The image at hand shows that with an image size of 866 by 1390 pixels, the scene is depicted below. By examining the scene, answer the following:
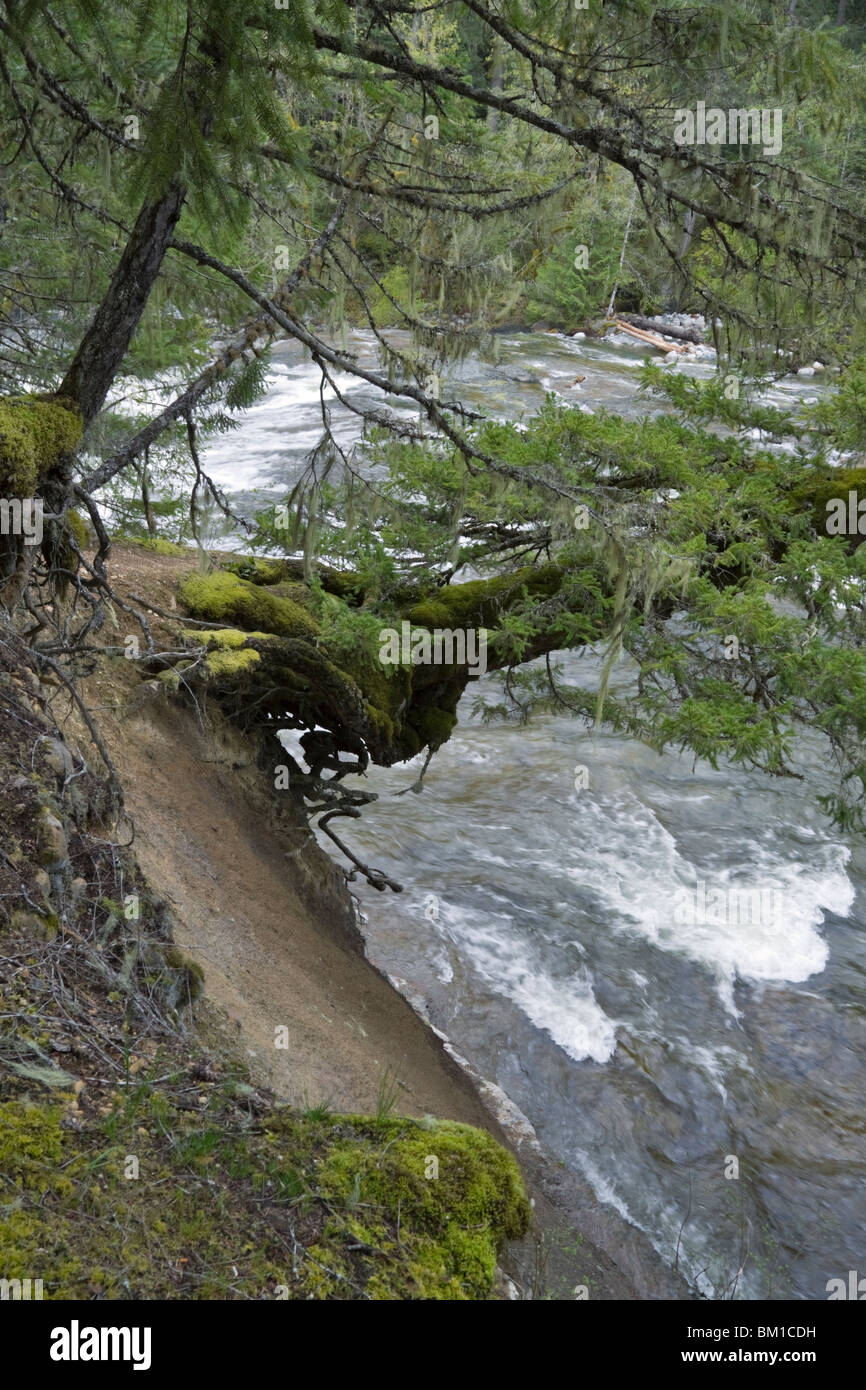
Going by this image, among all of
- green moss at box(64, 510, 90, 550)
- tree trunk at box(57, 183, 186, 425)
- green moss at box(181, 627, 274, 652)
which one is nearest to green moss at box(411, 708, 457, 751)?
green moss at box(181, 627, 274, 652)

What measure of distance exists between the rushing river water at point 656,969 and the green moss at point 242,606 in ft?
8.20

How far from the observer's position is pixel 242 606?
7.63 meters

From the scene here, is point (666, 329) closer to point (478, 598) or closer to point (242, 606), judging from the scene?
point (478, 598)

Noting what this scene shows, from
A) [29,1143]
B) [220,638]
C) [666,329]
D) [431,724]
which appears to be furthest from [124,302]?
[666,329]

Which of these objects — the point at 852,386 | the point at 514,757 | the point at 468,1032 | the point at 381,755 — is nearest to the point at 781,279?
the point at 852,386

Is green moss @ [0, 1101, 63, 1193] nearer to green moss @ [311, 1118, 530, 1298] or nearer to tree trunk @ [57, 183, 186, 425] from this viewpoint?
green moss @ [311, 1118, 530, 1298]

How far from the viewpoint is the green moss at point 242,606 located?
7.56m

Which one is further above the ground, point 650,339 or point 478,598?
point 650,339

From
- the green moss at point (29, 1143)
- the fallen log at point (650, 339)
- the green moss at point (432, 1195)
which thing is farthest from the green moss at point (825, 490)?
the fallen log at point (650, 339)

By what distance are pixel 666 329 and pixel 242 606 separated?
27123 mm

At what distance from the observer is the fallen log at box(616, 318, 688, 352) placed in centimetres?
2925

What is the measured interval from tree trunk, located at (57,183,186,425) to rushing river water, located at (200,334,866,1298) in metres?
3.10

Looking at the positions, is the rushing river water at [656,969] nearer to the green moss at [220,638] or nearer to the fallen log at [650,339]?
the green moss at [220,638]
